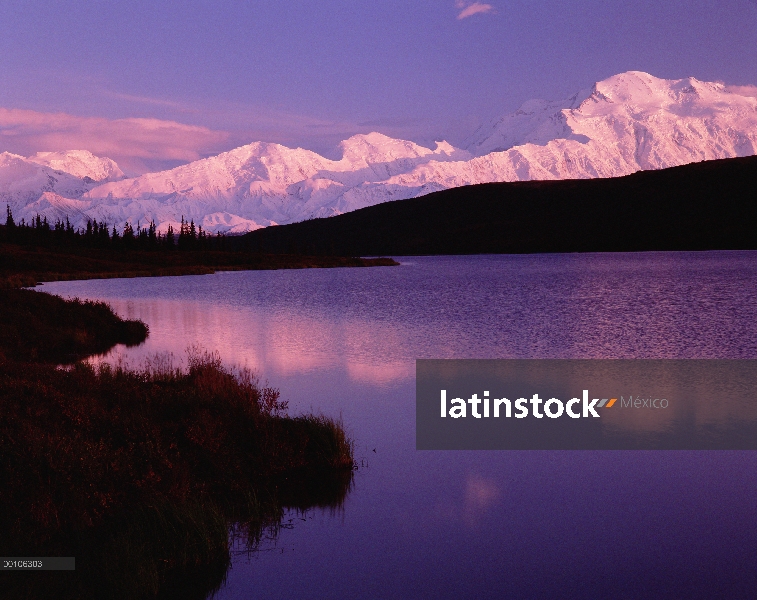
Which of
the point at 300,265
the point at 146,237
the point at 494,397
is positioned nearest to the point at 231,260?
the point at 300,265

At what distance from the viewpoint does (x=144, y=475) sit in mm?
13125

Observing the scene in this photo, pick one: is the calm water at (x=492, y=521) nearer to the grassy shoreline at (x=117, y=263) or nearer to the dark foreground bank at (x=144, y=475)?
the dark foreground bank at (x=144, y=475)

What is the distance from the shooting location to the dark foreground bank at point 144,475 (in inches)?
437

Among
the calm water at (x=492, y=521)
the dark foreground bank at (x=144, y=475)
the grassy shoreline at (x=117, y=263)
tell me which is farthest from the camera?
the grassy shoreline at (x=117, y=263)

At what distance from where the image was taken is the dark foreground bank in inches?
437

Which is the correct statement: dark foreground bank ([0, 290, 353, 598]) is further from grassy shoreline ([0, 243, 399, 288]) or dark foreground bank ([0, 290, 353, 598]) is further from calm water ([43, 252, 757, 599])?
grassy shoreline ([0, 243, 399, 288])

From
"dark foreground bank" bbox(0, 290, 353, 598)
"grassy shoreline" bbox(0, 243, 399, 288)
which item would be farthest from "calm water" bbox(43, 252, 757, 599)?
"grassy shoreline" bbox(0, 243, 399, 288)

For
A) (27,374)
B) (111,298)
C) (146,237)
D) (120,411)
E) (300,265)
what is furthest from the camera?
(146,237)

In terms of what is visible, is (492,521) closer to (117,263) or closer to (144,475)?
(144,475)

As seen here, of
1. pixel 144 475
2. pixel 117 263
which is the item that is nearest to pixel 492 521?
pixel 144 475

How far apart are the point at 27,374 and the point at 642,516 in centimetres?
1383

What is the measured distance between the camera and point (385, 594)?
36.6 ft

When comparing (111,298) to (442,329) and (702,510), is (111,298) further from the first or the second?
(702,510)

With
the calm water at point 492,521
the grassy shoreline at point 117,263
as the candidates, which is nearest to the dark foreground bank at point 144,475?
the calm water at point 492,521
